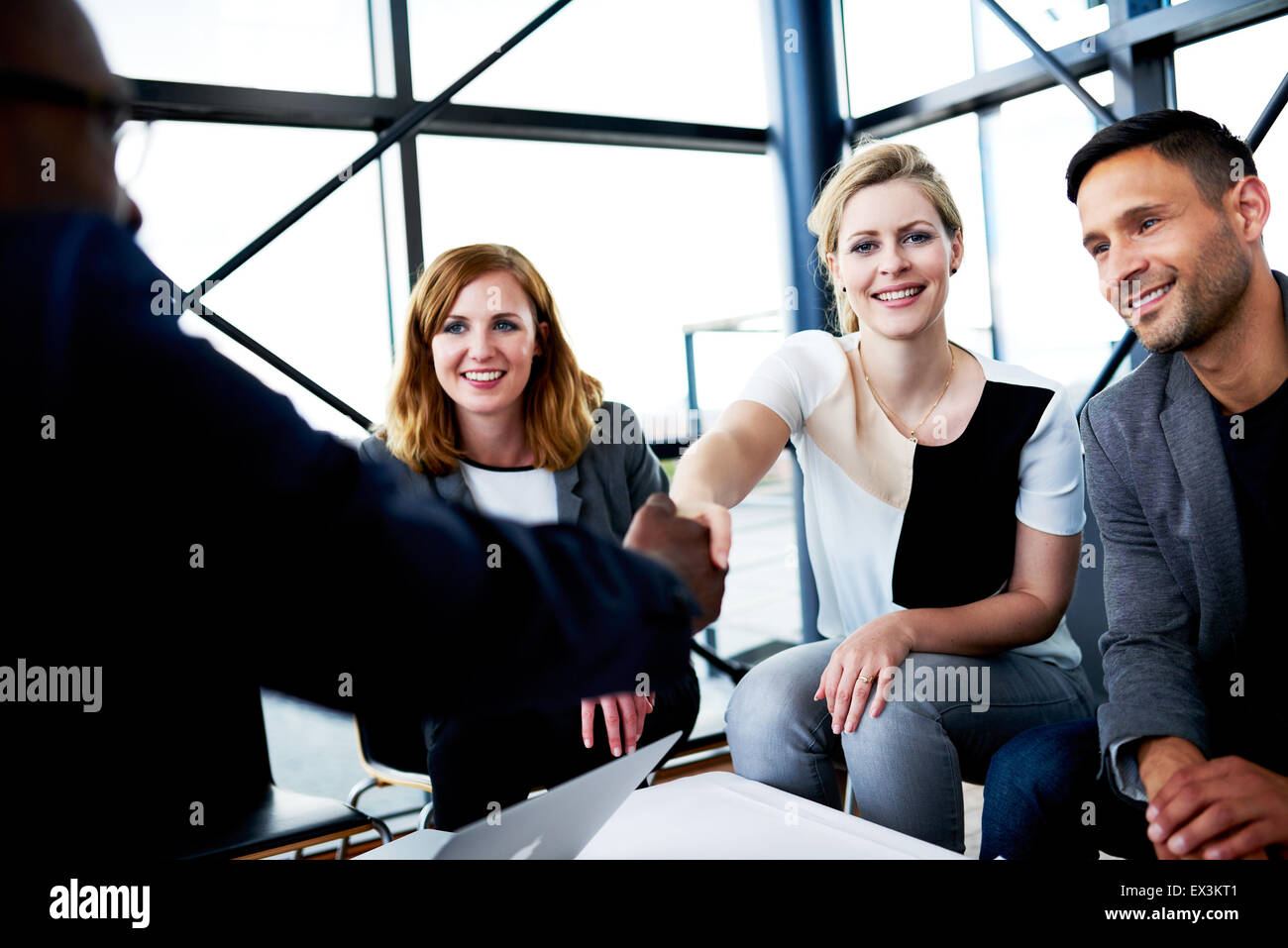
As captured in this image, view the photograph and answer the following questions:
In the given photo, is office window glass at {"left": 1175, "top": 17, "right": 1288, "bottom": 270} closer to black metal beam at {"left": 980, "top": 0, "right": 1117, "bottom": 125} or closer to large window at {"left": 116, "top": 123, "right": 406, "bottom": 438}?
black metal beam at {"left": 980, "top": 0, "right": 1117, "bottom": 125}

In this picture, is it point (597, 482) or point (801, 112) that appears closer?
point (597, 482)

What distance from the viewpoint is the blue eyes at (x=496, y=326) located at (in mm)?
1112

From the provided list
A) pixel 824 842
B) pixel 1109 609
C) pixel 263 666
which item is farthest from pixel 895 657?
pixel 263 666

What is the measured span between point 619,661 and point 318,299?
3.83ft

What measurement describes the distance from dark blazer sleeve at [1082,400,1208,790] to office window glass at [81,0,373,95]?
114cm

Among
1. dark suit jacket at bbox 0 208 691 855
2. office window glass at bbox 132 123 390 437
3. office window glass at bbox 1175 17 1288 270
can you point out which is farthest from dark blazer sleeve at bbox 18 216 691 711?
office window glass at bbox 1175 17 1288 270

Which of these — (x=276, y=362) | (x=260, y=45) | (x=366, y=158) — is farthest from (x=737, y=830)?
(x=260, y=45)

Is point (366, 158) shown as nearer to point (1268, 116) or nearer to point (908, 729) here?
point (908, 729)

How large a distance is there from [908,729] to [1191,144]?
528 mm

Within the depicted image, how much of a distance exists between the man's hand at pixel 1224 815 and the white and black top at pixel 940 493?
0.97 ft

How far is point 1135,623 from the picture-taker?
68 cm

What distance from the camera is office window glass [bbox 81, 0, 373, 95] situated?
46.0 inches

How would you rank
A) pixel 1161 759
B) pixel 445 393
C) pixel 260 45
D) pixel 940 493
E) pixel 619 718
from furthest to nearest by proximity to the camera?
pixel 260 45, pixel 445 393, pixel 619 718, pixel 940 493, pixel 1161 759

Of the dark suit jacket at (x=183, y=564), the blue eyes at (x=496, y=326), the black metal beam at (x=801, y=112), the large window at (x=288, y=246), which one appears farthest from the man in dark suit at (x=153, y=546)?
the black metal beam at (x=801, y=112)
